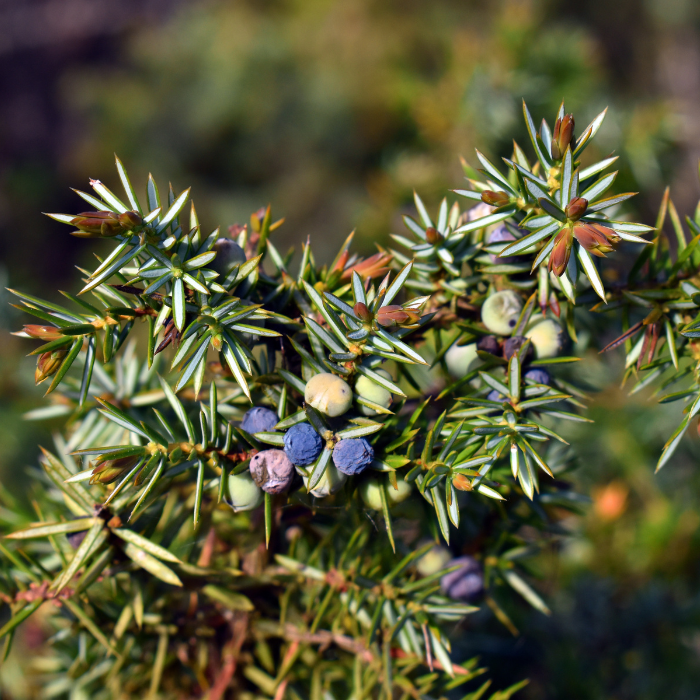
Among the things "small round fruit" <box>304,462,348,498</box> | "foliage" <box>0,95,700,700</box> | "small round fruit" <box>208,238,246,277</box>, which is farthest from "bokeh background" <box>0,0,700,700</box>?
"small round fruit" <box>208,238,246,277</box>

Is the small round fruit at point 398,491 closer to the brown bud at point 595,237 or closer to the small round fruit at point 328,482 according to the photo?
the small round fruit at point 328,482

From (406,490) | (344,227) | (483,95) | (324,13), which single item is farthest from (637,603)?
(324,13)

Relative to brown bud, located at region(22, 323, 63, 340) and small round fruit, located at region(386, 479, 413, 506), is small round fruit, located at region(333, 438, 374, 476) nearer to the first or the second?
small round fruit, located at region(386, 479, 413, 506)

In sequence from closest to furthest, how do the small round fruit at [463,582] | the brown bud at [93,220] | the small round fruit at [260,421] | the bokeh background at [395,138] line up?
the brown bud at [93,220], the small round fruit at [260,421], the small round fruit at [463,582], the bokeh background at [395,138]

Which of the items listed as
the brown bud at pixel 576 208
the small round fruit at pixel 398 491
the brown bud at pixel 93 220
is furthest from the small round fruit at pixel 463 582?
the brown bud at pixel 93 220

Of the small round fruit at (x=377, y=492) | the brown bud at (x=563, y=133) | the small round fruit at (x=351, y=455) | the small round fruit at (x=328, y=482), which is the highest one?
the brown bud at (x=563, y=133)

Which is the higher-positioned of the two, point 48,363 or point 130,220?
point 130,220

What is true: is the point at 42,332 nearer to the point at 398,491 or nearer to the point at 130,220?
the point at 130,220

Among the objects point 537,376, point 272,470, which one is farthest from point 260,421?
point 537,376
